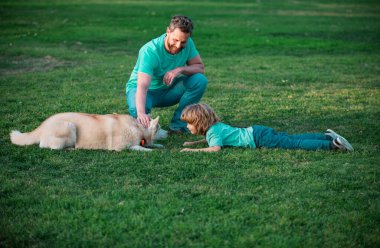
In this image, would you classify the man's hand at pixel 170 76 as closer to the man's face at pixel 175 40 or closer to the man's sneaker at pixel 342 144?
the man's face at pixel 175 40

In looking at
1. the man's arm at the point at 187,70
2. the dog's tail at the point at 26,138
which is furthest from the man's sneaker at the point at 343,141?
the dog's tail at the point at 26,138

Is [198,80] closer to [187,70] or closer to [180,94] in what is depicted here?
[187,70]

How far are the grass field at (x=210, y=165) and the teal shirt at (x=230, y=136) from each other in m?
0.23

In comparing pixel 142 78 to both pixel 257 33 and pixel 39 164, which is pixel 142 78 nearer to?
pixel 39 164

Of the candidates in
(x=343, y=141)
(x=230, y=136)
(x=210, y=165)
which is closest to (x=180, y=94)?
(x=230, y=136)

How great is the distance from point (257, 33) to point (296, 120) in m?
14.1

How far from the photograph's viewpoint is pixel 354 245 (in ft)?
14.6

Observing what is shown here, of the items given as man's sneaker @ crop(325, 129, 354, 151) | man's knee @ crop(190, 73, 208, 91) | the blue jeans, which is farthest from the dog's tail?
man's sneaker @ crop(325, 129, 354, 151)

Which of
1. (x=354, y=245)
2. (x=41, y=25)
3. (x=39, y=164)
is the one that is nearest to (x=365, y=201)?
(x=354, y=245)

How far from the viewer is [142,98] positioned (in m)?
7.30

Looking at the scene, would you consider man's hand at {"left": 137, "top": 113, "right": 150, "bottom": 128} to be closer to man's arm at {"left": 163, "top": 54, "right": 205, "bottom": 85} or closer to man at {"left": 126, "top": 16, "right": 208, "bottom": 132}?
man at {"left": 126, "top": 16, "right": 208, "bottom": 132}

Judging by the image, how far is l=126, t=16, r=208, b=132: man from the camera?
7305 millimetres

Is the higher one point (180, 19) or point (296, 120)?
point (180, 19)

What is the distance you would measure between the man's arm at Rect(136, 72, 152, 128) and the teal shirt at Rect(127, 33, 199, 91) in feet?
0.38
